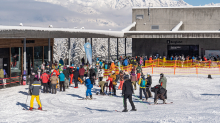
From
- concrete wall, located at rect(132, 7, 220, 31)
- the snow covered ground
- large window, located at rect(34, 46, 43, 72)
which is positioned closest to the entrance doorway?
concrete wall, located at rect(132, 7, 220, 31)

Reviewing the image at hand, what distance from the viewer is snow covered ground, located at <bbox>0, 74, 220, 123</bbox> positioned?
35.7 ft

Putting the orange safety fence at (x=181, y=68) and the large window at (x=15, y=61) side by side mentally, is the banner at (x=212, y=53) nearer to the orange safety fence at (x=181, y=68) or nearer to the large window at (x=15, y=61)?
the orange safety fence at (x=181, y=68)

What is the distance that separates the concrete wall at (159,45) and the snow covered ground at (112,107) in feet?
62.5

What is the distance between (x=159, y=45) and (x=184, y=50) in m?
3.78

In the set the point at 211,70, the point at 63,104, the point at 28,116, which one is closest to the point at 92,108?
the point at 63,104

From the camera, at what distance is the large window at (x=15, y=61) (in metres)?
22.4

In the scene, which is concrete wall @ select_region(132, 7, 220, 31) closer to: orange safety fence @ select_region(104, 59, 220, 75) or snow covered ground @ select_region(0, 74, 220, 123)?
orange safety fence @ select_region(104, 59, 220, 75)

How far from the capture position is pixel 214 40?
40500 mm

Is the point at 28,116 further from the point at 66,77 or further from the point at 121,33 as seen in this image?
the point at 121,33

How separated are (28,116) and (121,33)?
2312cm

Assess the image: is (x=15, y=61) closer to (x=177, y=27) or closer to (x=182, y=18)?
(x=177, y=27)

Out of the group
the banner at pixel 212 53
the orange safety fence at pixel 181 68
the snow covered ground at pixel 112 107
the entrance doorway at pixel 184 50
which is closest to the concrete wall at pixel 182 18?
the entrance doorway at pixel 184 50

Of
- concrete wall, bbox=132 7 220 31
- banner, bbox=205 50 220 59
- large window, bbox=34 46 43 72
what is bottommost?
large window, bbox=34 46 43 72

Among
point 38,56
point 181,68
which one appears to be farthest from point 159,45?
point 38,56
